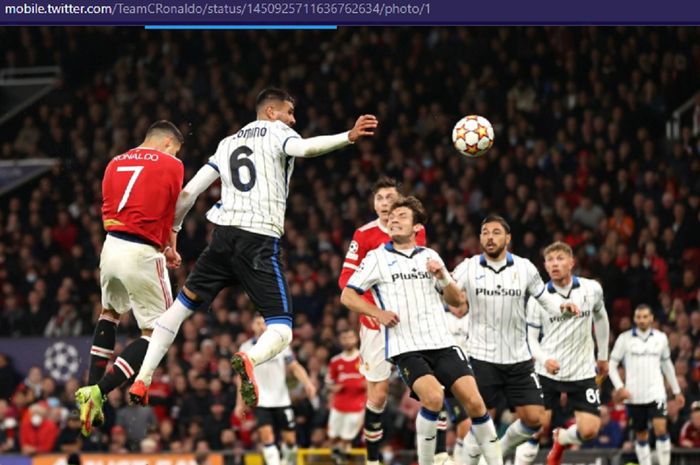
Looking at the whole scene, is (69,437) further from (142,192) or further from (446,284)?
(446,284)

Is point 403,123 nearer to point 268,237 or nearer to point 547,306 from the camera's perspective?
point 547,306

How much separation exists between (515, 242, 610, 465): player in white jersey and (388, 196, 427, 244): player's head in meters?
2.64

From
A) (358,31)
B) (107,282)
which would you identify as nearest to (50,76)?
(358,31)

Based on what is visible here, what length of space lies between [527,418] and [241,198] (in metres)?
3.72

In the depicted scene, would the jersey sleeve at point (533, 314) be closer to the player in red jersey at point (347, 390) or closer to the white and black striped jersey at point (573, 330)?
the white and black striped jersey at point (573, 330)

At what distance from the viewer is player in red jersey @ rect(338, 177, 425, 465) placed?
43.9 feet

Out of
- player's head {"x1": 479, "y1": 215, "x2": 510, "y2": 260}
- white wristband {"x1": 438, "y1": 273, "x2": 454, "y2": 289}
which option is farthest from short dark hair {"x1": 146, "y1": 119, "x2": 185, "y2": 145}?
player's head {"x1": 479, "y1": 215, "x2": 510, "y2": 260}

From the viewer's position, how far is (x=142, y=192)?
1177 cm

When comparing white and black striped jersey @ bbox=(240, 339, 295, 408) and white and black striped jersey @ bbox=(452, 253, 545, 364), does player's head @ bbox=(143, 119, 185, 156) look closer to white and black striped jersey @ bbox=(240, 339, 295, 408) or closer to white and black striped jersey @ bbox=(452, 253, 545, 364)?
white and black striped jersey @ bbox=(452, 253, 545, 364)

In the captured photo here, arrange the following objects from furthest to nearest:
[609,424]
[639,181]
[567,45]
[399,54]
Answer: [399,54] → [567,45] → [639,181] → [609,424]

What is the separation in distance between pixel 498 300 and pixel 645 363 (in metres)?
5.13

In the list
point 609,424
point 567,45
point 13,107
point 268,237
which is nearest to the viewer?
point 268,237

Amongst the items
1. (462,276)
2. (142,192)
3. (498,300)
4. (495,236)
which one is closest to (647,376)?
(498,300)

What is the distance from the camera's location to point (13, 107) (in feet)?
92.9
